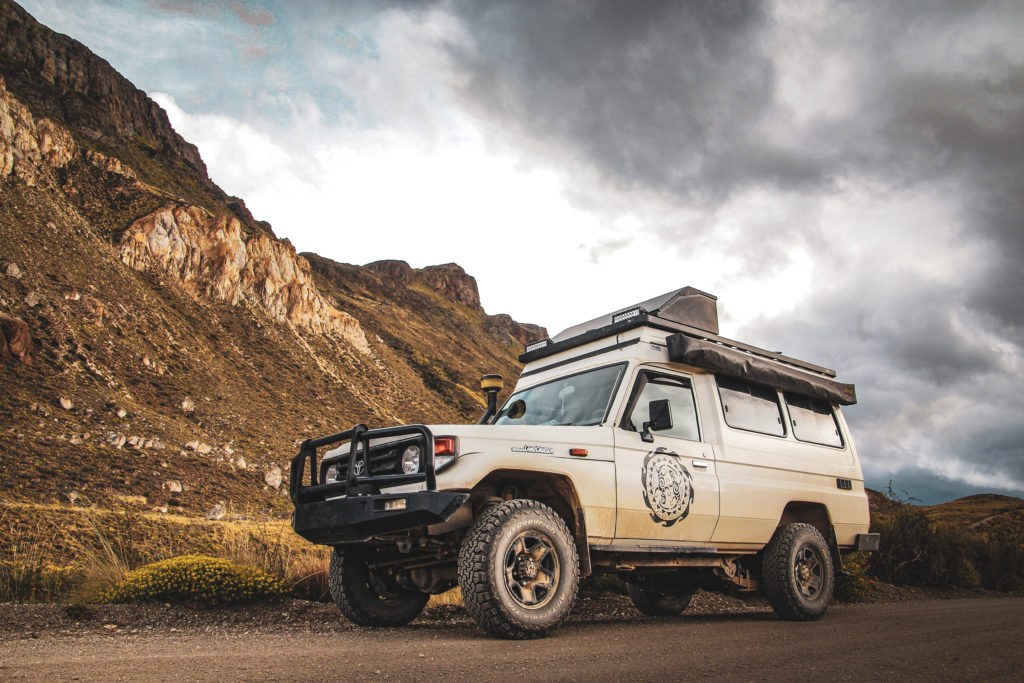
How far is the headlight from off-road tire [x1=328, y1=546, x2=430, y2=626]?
1418 mm

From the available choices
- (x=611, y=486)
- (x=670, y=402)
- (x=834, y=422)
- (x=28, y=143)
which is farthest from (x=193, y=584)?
(x=28, y=143)

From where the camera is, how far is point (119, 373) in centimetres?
3206

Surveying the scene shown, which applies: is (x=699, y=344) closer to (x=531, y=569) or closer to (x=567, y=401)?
(x=567, y=401)

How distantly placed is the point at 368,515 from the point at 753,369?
421cm

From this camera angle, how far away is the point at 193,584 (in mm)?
6195

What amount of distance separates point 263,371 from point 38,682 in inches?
1573

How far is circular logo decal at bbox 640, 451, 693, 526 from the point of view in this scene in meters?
5.59

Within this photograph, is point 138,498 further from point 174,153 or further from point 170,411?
point 174,153

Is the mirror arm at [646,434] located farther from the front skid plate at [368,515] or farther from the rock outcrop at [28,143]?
the rock outcrop at [28,143]

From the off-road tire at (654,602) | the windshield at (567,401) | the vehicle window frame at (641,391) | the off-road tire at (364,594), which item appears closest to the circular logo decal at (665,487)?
the vehicle window frame at (641,391)

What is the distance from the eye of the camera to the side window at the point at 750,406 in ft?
22.2

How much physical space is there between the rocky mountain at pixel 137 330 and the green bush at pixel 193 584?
1982 cm

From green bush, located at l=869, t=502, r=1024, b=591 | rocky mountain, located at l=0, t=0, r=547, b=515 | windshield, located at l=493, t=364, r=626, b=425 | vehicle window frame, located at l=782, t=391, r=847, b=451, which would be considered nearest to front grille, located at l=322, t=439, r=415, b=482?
windshield, located at l=493, t=364, r=626, b=425

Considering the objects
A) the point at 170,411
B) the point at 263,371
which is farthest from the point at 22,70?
the point at 170,411
